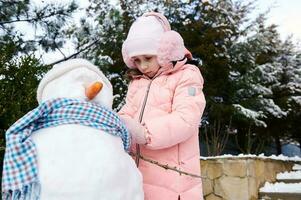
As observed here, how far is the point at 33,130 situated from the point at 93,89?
0.21 metres

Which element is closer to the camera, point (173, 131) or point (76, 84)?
point (76, 84)

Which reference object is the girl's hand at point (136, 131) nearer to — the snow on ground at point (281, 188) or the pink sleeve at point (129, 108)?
the pink sleeve at point (129, 108)

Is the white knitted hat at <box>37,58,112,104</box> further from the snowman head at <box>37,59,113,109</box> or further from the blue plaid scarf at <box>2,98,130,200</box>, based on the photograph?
the blue plaid scarf at <box>2,98,130,200</box>

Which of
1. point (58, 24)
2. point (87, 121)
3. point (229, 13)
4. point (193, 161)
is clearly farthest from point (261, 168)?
point (229, 13)

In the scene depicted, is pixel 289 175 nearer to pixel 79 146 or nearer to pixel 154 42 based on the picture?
pixel 154 42

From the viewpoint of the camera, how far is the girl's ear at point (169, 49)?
1.70 metres

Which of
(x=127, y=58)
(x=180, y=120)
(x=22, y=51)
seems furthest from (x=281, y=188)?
(x=180, y=120)

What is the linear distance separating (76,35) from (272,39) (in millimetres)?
5051

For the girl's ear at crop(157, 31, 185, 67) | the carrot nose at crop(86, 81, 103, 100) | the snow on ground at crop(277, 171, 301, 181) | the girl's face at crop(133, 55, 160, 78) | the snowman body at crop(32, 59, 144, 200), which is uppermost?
the girl's ear at crop(157, 31, 185, 67)

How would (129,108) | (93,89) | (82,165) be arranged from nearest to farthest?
(82,165) < (93,89) < (129,108)

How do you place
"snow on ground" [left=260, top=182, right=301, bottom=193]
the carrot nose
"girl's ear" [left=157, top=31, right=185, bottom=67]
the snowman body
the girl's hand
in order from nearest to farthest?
the snowman body < the carrot nose < the girl's hand < "girl's ear" [left=157, top=31, right=185, bottom=67] < "snow on ground" [left=260, top=182, right=301, bottom=193]

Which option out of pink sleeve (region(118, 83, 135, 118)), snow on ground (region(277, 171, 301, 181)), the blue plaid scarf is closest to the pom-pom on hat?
pink sleeve (region(118, 83, 135, 118))

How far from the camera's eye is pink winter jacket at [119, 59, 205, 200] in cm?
152

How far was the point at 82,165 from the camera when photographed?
4.02 ft
